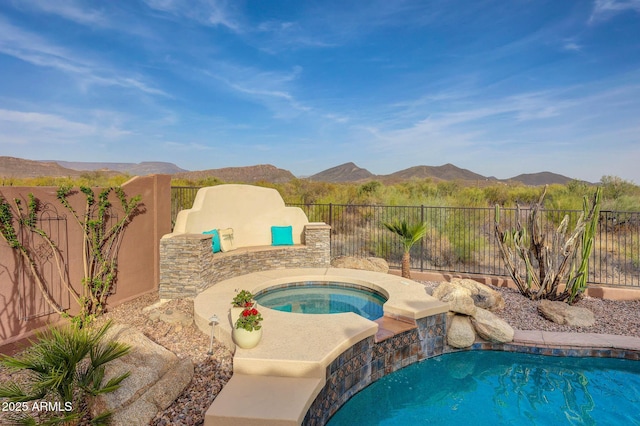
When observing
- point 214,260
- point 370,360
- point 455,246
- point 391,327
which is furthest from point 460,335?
point 455,246

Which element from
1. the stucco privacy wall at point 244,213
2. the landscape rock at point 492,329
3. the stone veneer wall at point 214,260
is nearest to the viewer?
the landscape rock at point 492,329

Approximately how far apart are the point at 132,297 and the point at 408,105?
1692 centimetres

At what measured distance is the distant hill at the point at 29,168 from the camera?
61.1 ft

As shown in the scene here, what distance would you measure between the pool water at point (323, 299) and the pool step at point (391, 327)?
2.09ft

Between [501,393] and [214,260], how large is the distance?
20.1 feet

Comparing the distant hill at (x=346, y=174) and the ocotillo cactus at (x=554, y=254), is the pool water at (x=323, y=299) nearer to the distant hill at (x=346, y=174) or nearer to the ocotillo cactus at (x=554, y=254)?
the ocotillo cactus at (x=554, y=254)

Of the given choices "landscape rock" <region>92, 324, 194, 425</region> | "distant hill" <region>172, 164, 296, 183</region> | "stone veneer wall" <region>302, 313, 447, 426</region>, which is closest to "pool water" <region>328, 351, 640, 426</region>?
"stone veneer wall" <region>302, 313, 447, 426</region>

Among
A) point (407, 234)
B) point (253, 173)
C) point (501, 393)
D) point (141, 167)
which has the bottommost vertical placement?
point (501, 393)

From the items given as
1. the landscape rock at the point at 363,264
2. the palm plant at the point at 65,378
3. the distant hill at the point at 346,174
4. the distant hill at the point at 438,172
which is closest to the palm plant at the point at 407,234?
the landscape rock at the point at 363,264

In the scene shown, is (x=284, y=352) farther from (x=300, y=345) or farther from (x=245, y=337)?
(x=245, y=337)

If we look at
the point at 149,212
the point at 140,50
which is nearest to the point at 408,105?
the point at 140,50

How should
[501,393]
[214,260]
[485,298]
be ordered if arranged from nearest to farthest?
[501,393], [485,298], [214,260]

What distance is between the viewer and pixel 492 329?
591 centimetres

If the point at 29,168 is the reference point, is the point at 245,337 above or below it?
below
